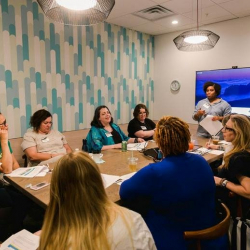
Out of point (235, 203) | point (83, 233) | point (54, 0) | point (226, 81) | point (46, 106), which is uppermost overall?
point (54, 0)

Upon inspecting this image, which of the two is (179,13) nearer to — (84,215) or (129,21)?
(129,21)

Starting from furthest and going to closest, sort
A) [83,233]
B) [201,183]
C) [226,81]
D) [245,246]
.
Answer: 1. [226,81]
2. [245,246]
3. [201,183]
4. [83,233]

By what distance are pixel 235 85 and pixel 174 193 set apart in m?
3.68

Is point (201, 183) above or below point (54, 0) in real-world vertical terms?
below

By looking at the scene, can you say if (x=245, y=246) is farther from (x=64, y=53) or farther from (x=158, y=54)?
(x=158, y=54)

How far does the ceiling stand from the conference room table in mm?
2033

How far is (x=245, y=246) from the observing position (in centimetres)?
157

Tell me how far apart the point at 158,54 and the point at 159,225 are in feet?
15.0

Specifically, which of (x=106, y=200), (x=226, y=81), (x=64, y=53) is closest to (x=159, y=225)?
(x=106, y=200)

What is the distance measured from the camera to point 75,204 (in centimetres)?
92

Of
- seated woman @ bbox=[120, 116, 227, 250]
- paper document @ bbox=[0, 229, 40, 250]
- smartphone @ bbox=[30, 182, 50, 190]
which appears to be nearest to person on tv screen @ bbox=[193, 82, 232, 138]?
seated woman @ bbox=[120, 116, 227, 250]

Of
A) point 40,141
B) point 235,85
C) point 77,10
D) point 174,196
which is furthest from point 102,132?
point 235,85

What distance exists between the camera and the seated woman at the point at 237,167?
1.73 meters

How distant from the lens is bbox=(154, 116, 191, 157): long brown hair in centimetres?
141
